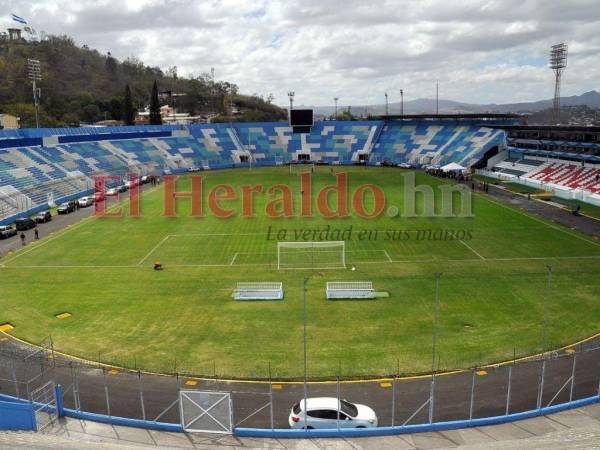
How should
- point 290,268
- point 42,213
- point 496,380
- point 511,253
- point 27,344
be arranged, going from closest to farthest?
point 496,380 < point 27,344 < point 290,268 < point 511,253 < point 42,213

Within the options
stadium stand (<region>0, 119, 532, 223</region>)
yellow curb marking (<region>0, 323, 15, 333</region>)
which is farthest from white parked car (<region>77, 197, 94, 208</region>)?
yellow curb marking (<region>0, 323, 15, 333</region>)

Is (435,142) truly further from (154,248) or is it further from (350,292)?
(350,292)

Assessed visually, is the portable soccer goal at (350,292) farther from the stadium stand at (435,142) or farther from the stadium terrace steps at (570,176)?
the stadium stand at (435,142)

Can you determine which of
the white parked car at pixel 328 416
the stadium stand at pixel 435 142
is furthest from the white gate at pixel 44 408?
the stadium stand at pixel 435 142

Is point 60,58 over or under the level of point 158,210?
over

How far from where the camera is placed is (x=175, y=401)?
55.6 ft

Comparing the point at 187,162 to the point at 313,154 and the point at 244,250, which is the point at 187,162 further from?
the point at 244,250

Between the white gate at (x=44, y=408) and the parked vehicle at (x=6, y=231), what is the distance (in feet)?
95.4

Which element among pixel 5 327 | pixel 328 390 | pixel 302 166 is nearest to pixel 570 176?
pixel 302 166

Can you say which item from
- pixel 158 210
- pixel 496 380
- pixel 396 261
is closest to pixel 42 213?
pixel 158 210

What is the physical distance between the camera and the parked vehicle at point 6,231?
41.2 meters

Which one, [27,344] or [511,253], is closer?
[27,344]

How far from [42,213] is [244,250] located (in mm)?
23095

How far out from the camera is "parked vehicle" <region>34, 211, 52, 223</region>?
46531mm
